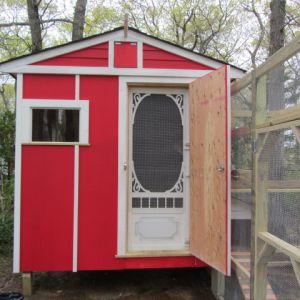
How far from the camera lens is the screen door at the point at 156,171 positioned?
15.1 feet

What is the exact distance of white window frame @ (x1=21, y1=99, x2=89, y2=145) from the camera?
4.39 meters

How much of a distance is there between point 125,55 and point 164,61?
461mm

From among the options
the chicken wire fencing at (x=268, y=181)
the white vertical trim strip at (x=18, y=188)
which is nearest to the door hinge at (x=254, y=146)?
the chicken wire fencing at (x=268, y=181)

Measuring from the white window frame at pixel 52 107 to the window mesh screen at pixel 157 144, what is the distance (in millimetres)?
586

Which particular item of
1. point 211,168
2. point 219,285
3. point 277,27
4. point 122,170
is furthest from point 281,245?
point 277,27

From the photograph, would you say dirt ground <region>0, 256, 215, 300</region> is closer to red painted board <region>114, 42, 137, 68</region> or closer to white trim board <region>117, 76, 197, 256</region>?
white trim board <region>117, 76, 197, 256</region>

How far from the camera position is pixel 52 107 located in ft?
14.6

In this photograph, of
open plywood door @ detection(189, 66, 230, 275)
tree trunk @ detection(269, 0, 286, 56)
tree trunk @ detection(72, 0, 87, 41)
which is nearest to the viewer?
open plywood door @ detection(189, 66, 230, 275)

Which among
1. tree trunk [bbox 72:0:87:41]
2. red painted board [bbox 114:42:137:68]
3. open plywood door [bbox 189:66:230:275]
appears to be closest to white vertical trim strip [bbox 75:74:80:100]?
red painted board [bbox 114:42:137:68]

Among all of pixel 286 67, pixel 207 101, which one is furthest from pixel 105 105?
pixel 286 67

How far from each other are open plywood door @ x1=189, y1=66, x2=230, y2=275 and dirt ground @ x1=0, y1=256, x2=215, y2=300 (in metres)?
0.62

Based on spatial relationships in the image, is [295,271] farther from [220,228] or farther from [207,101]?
[207,101]

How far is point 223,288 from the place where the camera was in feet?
14.0

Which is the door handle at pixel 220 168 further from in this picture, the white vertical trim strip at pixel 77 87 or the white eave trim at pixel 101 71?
the white vertical trim strip at pixel 77 87
